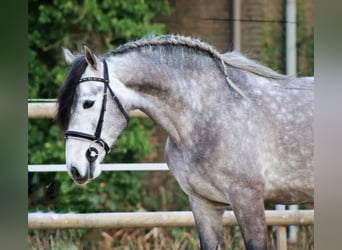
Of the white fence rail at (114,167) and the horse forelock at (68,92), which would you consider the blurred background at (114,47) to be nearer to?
the white fence rail at (114,167)

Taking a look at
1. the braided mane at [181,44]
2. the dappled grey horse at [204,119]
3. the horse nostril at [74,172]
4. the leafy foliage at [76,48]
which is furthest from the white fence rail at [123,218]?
the braided mane at [181,44]

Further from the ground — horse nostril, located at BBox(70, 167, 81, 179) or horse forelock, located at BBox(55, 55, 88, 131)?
horse forelock, located at BBox(55, 55, 88, 131)

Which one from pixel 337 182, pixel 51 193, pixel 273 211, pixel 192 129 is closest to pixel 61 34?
pixel 51 193

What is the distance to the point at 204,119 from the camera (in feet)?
11.6

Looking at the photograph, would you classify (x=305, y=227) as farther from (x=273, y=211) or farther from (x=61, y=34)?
(x=61, y=34)

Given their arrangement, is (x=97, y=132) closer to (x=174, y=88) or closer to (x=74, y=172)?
(x=74, y=172)

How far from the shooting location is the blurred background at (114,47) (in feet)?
13.5

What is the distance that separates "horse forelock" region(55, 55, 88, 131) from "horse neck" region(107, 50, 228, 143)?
0.55 ft

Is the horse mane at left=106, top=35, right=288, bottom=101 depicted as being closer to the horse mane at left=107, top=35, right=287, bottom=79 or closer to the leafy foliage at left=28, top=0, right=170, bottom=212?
the horse mane at left=107, top=35, right=287, bottom=79

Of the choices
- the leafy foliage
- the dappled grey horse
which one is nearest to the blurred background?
the leafy foliage

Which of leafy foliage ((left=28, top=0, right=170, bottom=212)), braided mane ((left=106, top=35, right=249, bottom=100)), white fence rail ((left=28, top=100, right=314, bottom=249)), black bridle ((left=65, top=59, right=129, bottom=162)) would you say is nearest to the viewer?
black bridle ((left=65, top=59, right=129, bottom=162))

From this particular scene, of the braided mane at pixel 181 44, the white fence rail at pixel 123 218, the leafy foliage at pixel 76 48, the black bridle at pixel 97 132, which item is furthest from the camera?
the leafy foliage at pixel 76 48

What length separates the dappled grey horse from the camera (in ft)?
11.3

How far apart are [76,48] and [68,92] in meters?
0.87
